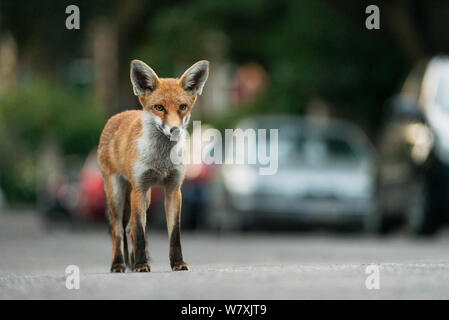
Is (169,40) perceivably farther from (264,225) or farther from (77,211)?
(264,225)

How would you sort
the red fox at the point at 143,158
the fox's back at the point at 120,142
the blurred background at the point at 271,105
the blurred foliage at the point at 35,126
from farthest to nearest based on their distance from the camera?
1. the blurred foliage at the point at 35,126
2. the blurred background at the point at 271,105
3. the fox's back at the point at 120,142
4. the red fox at the point at 143,158

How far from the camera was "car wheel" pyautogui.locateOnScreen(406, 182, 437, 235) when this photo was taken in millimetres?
14953

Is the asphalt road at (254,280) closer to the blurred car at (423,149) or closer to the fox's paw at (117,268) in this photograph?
the fox's paw at (117,268)

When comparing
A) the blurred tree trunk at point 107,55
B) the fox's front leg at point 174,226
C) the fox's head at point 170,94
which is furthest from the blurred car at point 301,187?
the fox's head at point 170,94

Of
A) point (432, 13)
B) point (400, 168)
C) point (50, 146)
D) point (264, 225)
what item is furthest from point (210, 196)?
point (50, 146)

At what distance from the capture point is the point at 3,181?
3603cm

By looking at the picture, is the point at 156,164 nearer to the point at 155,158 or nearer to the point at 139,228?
the point at 155,158

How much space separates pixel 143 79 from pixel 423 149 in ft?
32.5

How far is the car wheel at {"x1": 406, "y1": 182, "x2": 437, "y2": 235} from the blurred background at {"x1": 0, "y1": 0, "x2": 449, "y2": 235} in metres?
0.02

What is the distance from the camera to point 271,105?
88.3 feet

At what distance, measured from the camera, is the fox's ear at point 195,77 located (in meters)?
5.23

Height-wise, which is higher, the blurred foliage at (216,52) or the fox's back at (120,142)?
the blurred foliage at (216,52)

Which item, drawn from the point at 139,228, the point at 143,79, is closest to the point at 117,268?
the point at 139,228

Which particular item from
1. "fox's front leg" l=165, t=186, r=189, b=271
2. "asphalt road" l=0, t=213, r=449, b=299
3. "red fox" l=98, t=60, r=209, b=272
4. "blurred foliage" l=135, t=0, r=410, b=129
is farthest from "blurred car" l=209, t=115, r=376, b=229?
"fox's front leg" l=165, t=186, r=189, b=271
